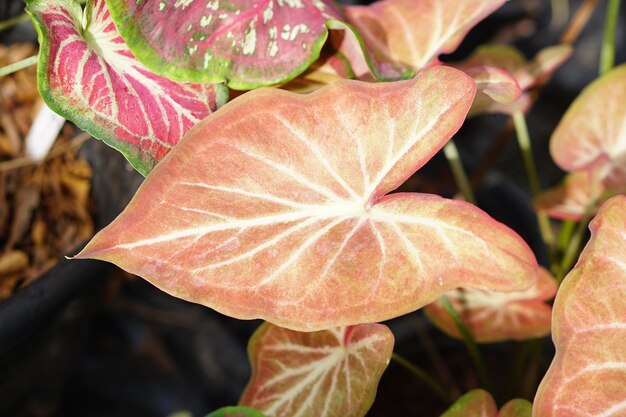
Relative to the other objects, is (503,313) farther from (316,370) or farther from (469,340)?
(316,370)

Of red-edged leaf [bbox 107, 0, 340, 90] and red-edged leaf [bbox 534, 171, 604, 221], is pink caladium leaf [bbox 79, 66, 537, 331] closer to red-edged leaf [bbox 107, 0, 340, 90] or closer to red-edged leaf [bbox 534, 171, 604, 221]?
red-edged leaf [bbox 107, 0, 340, 90]

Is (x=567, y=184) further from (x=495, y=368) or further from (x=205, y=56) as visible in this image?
(x=205, y=56)

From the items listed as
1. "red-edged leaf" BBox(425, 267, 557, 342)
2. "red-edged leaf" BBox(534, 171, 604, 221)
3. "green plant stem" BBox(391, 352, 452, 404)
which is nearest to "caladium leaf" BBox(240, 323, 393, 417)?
"green plant stem" BBox(391, 352, 452, 404)

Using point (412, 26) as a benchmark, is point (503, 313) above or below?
below

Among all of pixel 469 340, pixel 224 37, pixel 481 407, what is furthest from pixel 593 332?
pixel 224 37

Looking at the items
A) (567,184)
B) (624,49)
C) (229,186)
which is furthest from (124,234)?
(624,49)

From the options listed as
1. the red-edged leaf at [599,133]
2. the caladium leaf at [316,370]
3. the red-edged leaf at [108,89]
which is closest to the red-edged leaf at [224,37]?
the red-edged leaf at [108,89]

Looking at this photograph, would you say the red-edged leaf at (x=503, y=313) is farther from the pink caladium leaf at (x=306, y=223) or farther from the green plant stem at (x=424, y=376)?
the pink caladium leaf at (x=306, y=223)

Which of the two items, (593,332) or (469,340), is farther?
(469,340)

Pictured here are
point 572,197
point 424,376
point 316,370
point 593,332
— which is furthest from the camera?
point 572,197
